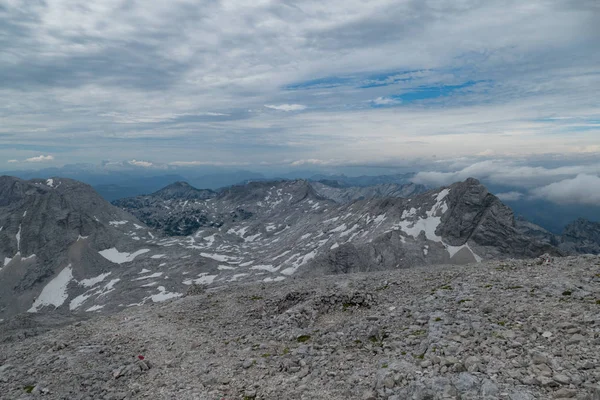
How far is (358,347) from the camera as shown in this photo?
645 inches

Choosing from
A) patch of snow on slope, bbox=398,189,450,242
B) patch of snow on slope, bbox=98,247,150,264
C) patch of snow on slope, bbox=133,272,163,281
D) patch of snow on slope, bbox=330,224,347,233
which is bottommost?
patch of snow on slope, bbox=133,272,163,281

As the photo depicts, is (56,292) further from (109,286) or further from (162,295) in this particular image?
(162,295)

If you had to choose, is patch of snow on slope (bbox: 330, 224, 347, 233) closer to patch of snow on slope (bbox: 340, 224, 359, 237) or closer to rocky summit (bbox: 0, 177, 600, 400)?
patch of snow on slope (bbox: 340, 224, 359, 237)

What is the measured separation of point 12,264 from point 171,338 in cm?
20166

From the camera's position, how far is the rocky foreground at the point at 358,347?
39.4 ft

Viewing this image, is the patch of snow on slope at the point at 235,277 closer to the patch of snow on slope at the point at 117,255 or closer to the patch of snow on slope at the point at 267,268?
the patch of snow on slope at the point at 267,268

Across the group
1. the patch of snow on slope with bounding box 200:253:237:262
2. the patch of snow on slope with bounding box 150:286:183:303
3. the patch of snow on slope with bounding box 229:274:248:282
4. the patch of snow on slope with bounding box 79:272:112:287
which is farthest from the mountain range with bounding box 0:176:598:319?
A: the patch of snow on slope with bounding box 200:253:237:262

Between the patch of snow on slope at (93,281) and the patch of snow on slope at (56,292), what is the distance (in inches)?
258

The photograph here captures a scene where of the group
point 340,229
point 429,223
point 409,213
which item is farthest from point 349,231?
point 429,223

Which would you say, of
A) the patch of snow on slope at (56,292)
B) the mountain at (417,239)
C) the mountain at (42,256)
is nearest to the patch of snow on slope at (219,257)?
the mountain at (417,239)

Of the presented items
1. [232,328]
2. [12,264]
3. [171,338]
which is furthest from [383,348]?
[12,264]

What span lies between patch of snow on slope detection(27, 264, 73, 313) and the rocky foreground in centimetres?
14790

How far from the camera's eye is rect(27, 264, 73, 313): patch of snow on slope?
455ft

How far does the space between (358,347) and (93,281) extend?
174282 millimetres
